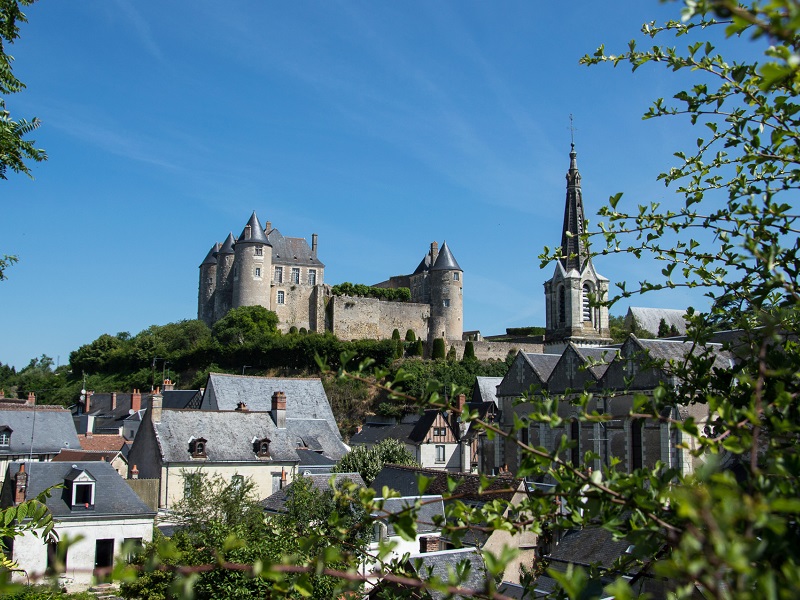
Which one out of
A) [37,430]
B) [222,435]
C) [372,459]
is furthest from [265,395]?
[37,430]

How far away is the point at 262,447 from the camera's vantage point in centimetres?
3025

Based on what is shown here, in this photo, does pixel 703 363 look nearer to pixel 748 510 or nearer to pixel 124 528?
pixel 748 510

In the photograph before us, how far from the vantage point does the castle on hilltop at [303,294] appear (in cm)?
6625

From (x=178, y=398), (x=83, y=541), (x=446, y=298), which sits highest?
(x=446, y=298)

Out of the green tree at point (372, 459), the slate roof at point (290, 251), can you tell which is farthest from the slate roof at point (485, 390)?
the slate roof at point (290, 251)

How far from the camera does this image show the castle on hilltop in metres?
66.2

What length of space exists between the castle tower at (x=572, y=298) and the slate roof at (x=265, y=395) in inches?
666

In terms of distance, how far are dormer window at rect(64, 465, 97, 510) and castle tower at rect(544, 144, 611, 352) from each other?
106 ft

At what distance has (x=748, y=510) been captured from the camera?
6.68ft

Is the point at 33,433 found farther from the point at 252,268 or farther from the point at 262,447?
the point at 252,268

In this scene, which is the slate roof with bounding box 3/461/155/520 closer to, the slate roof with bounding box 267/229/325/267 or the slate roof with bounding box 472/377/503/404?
the slate roof with bounding box 472/377/503/404

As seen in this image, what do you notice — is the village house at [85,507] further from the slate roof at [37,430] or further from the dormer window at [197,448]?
the slate roof at [37,430]

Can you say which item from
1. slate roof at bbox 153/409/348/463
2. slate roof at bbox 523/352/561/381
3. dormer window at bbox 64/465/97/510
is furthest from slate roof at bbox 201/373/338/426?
dormer window at bbox 64/465/97/510

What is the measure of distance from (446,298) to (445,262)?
3.46m
